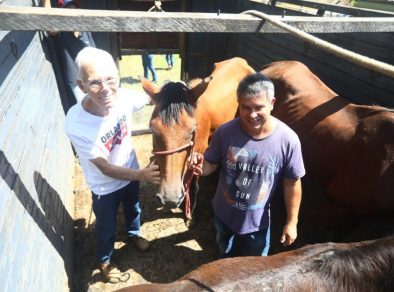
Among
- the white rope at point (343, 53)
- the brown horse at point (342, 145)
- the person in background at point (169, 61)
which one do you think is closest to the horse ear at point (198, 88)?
the white rope at point (343, 53)

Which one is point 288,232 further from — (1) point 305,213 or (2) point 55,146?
(2) point 55,146

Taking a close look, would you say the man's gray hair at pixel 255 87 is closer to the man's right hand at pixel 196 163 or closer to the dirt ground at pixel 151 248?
the man's right hand at pixel 196 163

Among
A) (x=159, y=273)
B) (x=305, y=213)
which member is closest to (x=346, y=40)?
(x=305, y=213)

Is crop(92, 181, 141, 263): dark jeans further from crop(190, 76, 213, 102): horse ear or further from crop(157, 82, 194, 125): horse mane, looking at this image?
crop(190, 76, 213, 102): horse ear

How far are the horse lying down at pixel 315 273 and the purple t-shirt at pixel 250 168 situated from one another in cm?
75

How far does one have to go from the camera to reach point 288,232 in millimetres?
2221

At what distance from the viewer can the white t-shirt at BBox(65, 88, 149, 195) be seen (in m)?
2.18

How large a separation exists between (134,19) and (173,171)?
1171 millimetres

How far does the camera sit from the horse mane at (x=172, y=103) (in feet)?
7.59

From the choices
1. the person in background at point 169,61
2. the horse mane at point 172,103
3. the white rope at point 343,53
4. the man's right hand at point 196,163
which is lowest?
the person in background at point 169,61

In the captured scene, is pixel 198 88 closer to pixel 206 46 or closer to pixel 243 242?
pixel 243 242

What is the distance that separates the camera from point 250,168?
2094mm

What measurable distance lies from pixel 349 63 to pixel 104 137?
10.1 ft

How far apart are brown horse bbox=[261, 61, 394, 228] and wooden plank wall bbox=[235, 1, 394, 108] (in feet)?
1.56
